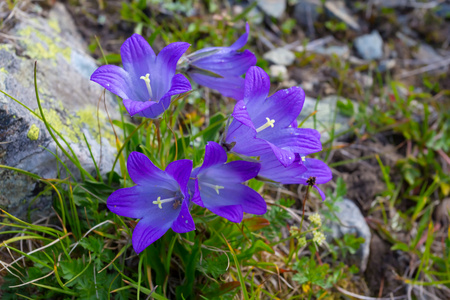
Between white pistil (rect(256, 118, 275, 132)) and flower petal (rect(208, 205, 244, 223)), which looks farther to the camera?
white pistil (rect(256, 118, 275, 132))

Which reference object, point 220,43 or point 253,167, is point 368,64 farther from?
point 253,167

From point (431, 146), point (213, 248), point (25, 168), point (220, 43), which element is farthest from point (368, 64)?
point (25, 168)

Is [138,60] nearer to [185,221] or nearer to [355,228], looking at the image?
[185,221]

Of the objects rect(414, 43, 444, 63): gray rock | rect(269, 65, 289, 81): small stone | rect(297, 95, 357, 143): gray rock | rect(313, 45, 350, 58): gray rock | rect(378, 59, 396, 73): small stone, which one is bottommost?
rect(414, 43, 444, 63): gray rock

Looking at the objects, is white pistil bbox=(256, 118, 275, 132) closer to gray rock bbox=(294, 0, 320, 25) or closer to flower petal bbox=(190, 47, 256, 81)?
flower petal bbox=(190, 47, 256, 81)

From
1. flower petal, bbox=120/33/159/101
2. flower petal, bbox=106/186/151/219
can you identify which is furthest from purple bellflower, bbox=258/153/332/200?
flower petal, bbox=120/33/159/101
